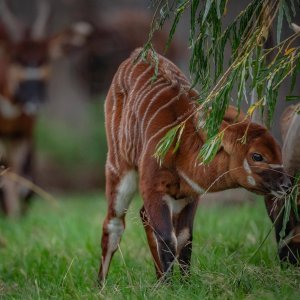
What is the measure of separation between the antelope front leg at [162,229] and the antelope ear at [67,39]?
632cm

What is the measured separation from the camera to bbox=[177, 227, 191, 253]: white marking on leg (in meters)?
5.18

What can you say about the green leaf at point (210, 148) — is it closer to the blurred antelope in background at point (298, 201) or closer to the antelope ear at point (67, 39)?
the blurred antelope in background at point (298, 201)

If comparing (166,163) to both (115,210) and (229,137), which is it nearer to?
(229,137)

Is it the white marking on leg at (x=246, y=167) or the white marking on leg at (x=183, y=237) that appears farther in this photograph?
the white marking on leg at (x=183, y=237)

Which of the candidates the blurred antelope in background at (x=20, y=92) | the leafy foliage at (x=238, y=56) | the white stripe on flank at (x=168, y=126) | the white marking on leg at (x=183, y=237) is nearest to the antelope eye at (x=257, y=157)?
the leafy foliage at (x=238, y=56)

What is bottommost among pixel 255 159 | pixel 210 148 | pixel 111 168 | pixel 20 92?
pixel 20 92

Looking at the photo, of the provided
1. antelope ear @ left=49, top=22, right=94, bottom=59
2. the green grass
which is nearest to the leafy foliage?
antelope ear @ left=49, top=22, right=94, bottom=59

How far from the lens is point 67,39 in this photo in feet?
36.9

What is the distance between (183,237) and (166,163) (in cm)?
48

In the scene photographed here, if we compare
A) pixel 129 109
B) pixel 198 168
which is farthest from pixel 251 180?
pixel 129 109

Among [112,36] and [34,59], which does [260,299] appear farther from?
[112,36]

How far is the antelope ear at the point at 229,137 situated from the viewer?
478cm

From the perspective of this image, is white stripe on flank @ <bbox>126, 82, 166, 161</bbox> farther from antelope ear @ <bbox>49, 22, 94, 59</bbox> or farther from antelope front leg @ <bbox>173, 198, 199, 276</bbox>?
antelope ear @ <bbox>49, 22, 94, 59</bbox>

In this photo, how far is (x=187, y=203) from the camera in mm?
5180
